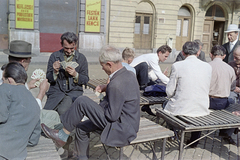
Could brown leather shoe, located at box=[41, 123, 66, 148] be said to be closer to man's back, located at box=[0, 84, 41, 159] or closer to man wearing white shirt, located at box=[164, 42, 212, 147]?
man's back, located at box=[0, 84, 41, 159]

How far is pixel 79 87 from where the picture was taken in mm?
3883

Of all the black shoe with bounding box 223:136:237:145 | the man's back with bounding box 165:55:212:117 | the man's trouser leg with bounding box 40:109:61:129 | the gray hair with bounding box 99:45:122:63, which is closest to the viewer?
the gray hair with bounding box 99:45:122:63

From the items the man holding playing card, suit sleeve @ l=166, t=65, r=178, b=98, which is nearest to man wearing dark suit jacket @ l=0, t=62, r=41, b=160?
the man holding playing card

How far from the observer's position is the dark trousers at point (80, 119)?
8.86ft

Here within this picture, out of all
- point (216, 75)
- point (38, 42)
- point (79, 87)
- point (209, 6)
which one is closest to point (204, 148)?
point (216, 75)

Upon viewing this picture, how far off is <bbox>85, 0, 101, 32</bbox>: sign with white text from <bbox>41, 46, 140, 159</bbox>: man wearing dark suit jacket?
1341 cm

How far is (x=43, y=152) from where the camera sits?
234 cm

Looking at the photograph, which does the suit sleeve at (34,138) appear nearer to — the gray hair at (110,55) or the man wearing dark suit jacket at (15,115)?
the man wearing dark suit jacket at (15,115)

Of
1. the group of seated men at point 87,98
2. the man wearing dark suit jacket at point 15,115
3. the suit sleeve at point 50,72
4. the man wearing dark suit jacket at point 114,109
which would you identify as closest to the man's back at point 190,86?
the group of seated men at point 87,98

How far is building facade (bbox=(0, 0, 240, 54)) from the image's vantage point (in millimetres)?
14633

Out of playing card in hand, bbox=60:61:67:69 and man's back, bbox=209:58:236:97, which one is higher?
playing card in hand, bbox=60:61:67:69

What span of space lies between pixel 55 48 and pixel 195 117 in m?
13.5

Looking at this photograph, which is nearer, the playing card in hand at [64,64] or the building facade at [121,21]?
the playing card in hand at [64,64]

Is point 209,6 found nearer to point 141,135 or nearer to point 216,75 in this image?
point 216,75
